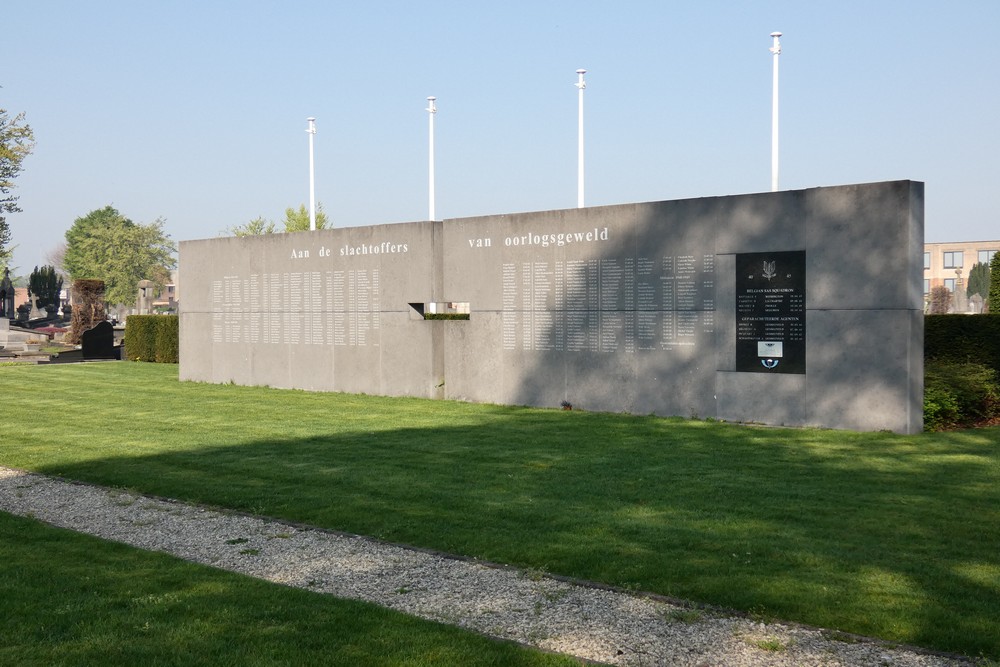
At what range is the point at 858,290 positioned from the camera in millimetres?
15617

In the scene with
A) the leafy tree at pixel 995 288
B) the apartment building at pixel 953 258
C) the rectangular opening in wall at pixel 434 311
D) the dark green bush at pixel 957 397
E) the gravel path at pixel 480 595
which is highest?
the apartment building at pixel 953 258

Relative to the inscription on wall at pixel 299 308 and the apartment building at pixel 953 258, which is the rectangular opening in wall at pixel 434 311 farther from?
the apartment building at pixel 953 258

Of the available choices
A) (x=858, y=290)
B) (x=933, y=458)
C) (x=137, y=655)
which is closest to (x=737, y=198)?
(x=858, y=290)

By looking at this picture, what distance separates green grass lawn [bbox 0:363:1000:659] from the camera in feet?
22.9

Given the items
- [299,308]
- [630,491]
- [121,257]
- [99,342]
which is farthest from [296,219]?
[121,257]

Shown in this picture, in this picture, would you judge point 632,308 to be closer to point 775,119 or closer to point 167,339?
point 775,119

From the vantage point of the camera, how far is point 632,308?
18250 mm

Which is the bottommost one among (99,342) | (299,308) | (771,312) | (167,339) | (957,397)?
(957,397)

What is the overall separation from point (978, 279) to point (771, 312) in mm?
90755

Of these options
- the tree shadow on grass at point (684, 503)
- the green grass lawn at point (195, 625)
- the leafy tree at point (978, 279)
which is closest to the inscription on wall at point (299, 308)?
the tree shadow on grass at point (684, 503)

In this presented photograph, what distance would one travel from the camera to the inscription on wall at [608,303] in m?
17.4

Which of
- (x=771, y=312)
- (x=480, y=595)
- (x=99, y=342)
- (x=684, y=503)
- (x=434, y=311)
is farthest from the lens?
(x=99, y=342)

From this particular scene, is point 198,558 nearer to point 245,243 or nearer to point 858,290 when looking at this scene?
point 858,290

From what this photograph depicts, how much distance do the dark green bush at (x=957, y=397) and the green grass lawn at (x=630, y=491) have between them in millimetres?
909
